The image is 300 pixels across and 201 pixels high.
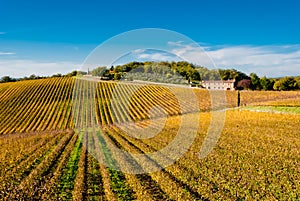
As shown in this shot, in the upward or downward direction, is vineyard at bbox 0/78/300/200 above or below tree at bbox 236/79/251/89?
below

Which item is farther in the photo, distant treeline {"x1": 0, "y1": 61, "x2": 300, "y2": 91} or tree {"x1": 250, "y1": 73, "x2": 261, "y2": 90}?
tree {"x1": 250, "y1": 73, "x2": 261, "y2": 90}

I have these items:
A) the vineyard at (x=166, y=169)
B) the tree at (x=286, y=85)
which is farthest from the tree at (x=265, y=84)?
the vineyard at (x=166, y=169)

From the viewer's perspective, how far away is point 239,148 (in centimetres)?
1856

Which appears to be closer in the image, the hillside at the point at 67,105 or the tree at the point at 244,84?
the hillside at the point at 67,105

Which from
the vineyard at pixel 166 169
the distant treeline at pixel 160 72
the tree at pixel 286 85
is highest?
the distant treeline at pixel 160 72

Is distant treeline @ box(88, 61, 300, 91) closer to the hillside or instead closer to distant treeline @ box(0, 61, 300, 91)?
distant treeline @ box(0, 61, 300, 91)

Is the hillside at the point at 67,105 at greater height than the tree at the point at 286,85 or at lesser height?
lesser

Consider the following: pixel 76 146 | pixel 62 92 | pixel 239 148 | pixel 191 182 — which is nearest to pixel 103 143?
pixel 76 146

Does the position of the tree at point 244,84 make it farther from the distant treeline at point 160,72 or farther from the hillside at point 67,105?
the distant treeline at point 160,72

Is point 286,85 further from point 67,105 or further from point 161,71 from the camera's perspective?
point 161,71

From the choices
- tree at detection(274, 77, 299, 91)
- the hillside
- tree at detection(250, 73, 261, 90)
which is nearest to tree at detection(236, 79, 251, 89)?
tree at detection(250, 73, 261, 90)

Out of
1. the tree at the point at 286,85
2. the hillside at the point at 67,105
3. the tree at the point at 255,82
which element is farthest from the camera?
the tree at the point at 255,82

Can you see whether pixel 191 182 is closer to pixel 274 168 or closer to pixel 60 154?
pixel 274 168

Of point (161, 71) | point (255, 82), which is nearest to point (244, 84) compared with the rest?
point (255, 82)
